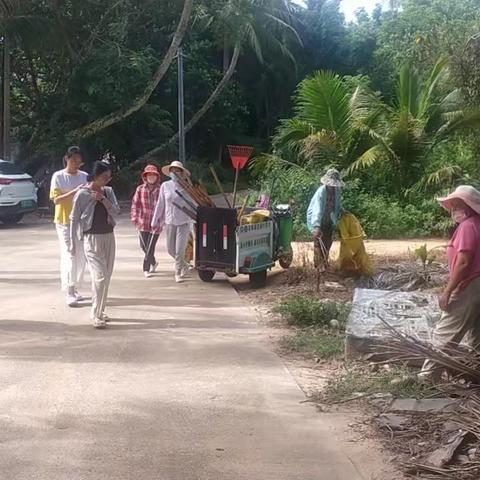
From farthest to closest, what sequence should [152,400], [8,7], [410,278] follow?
[8,7]
[410,278]
[152,400]

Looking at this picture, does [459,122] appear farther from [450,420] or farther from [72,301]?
[450,420]

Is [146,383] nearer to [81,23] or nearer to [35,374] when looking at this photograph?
[35,374]

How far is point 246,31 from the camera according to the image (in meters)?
29.6

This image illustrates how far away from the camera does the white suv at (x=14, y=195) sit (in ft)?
60.3

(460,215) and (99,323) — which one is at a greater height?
(460,215)

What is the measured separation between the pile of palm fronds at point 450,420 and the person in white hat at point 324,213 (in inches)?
169

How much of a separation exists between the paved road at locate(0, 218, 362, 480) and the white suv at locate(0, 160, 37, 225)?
971cm

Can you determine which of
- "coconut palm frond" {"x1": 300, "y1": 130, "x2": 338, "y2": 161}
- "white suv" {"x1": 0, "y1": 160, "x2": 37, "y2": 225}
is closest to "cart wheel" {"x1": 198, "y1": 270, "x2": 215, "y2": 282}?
"coconut palm frond" {"x1": 300, "y1": 130, "x2": 338, "y2": 161}

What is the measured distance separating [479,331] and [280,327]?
2.77m

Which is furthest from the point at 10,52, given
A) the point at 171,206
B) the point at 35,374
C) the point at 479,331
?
the point at 479,331

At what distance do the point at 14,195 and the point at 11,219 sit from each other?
849 millimetres

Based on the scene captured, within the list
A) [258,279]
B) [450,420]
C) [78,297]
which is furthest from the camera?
[258,279]

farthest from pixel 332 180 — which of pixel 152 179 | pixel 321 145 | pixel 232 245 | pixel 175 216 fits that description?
pixel 321 145

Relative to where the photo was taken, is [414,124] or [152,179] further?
[414,124]
